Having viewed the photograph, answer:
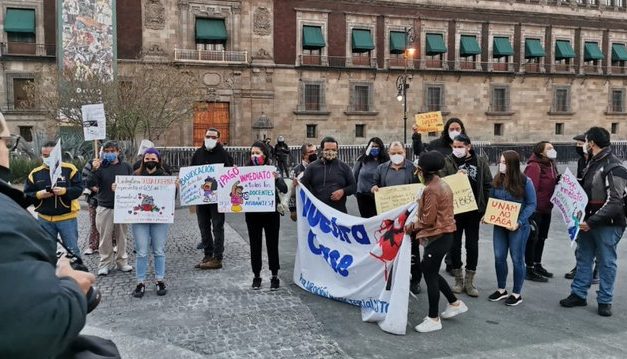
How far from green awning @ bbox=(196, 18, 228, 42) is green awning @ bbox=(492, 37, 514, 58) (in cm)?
1994

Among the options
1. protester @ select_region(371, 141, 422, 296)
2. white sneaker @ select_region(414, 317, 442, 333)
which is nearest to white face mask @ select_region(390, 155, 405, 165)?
protester @ select_region(371, 141, 422, 296)

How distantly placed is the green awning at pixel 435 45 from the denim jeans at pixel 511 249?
30.9 meters

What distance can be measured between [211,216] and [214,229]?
10.6 inches

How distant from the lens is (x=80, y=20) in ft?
90.9

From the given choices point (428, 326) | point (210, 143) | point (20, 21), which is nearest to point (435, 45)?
point (20, 21)

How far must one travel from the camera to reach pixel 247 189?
675 centimetres

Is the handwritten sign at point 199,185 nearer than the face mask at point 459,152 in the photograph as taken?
No

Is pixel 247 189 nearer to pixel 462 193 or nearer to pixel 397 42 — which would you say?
pixel 462 193

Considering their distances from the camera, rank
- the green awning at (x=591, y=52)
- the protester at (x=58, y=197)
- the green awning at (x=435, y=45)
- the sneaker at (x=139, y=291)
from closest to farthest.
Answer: the sneaker at (x=139, y=291) < the protester at (x=58, y=197) < the green awning at (x=435, y=45) < the green awning at (x=591, y=52)

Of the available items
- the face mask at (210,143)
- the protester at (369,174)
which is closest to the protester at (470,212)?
the protester at (369,174)

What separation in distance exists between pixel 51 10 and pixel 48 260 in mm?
32021

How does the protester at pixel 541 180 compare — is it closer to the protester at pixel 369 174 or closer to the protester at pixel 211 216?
the protester at pixel 369 174

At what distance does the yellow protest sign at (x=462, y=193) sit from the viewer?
20.1 feet

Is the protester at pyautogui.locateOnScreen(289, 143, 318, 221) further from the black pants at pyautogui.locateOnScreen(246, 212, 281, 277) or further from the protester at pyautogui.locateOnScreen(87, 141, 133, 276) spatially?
the protester at pyautogui.locateOnScreen(87, 141, 133, 276)
